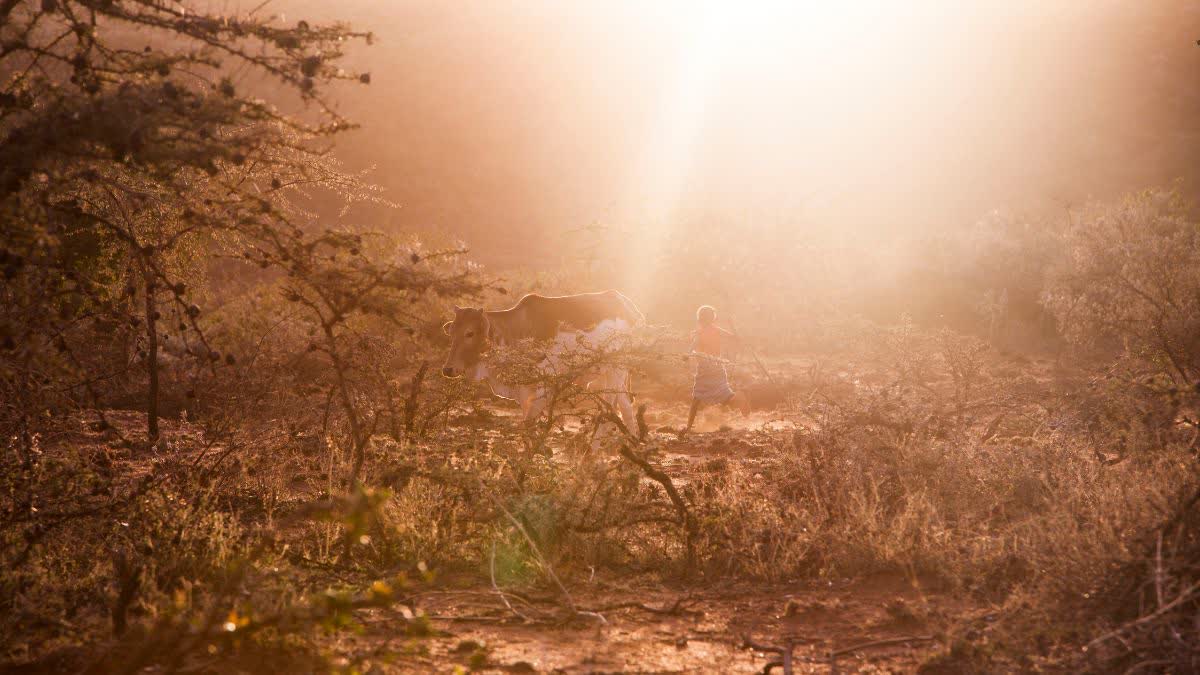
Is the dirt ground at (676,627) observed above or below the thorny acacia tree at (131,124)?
below

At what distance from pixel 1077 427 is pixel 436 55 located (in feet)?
171

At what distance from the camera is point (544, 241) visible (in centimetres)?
3644

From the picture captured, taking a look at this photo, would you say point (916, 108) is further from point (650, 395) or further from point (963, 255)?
point (650, 395)

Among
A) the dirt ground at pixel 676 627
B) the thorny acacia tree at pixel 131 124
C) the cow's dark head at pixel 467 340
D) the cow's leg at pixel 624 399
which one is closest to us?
the thorny acacia tree at pixel 131 124

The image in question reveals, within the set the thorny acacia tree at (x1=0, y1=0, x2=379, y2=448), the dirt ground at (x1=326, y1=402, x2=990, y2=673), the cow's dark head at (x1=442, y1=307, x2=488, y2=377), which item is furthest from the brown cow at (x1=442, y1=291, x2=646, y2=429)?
the thorny acacia tree at (x1=0, y1=0, x2=379, y2=448)

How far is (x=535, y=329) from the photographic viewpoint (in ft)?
36.6

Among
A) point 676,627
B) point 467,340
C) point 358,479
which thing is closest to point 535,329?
point 467,340

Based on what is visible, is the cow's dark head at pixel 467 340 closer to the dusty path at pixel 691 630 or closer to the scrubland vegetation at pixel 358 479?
the scrubland vegetation at pixel 358 479

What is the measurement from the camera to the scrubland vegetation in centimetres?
430

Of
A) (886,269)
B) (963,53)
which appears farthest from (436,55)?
(886,269)

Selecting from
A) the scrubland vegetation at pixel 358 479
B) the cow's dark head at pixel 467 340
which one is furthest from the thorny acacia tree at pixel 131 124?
the cow's dark head at pixel 467 340

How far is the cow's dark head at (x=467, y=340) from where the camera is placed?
1062 cm

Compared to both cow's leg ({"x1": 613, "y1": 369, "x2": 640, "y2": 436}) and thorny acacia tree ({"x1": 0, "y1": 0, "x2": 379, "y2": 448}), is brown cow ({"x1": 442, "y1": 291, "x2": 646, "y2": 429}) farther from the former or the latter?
thorny acacia tree ({"x1": 0, "y1": 0, "x2": 379, "y2": 448})

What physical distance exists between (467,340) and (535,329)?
835 mm
